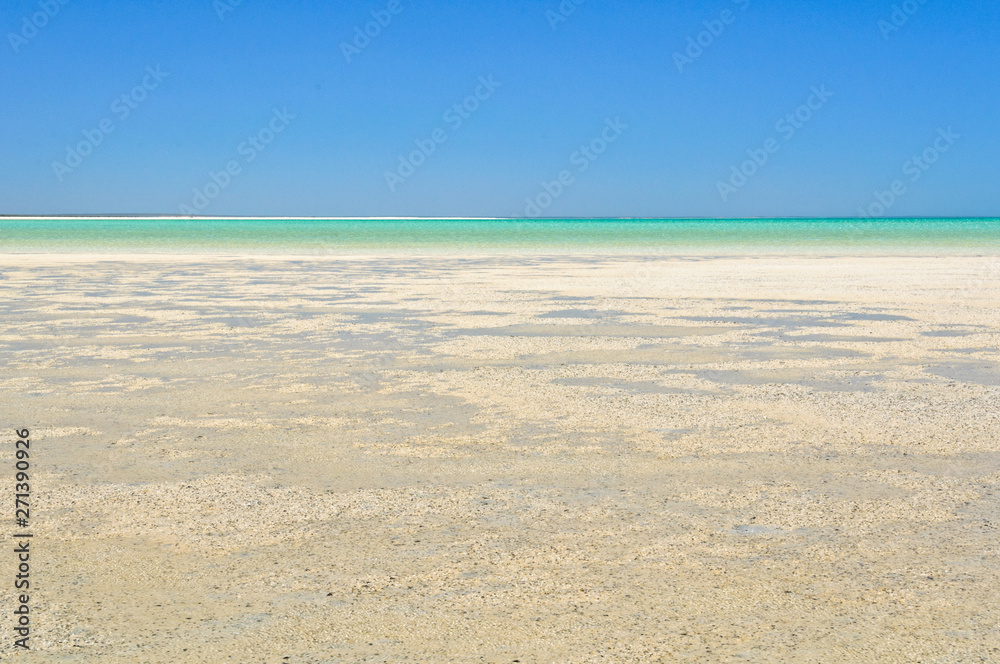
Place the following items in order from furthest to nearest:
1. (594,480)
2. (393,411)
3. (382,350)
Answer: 1. (382,350)
2. (393,411)
3. (594,480)

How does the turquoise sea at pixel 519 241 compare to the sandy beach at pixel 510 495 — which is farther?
the turquoise sea at pixel 519 241

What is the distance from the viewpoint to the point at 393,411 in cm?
566

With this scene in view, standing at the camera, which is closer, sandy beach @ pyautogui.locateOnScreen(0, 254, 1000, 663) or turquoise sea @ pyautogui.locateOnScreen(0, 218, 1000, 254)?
sandy beach @ pyautogui.locateOnScreen(0, 254, 1000, 663)

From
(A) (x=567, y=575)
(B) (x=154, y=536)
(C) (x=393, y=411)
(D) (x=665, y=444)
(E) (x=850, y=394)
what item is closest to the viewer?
(A) (x=567, y=575)

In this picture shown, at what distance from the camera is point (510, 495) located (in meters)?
4.01

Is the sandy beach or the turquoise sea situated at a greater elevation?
the turquoise sea

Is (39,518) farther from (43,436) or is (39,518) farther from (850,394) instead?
(850,394)

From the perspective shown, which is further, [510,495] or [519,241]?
[519,241]

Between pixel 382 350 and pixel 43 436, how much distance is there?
11.4ft

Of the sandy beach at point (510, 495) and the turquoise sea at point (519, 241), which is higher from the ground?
the turquoise sea at point (519, 241)

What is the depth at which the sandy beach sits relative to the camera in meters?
2.76

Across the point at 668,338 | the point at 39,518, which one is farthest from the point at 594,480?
the point at 668,338

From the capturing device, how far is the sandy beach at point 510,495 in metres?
2.76

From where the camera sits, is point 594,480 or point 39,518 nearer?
point 39,518
